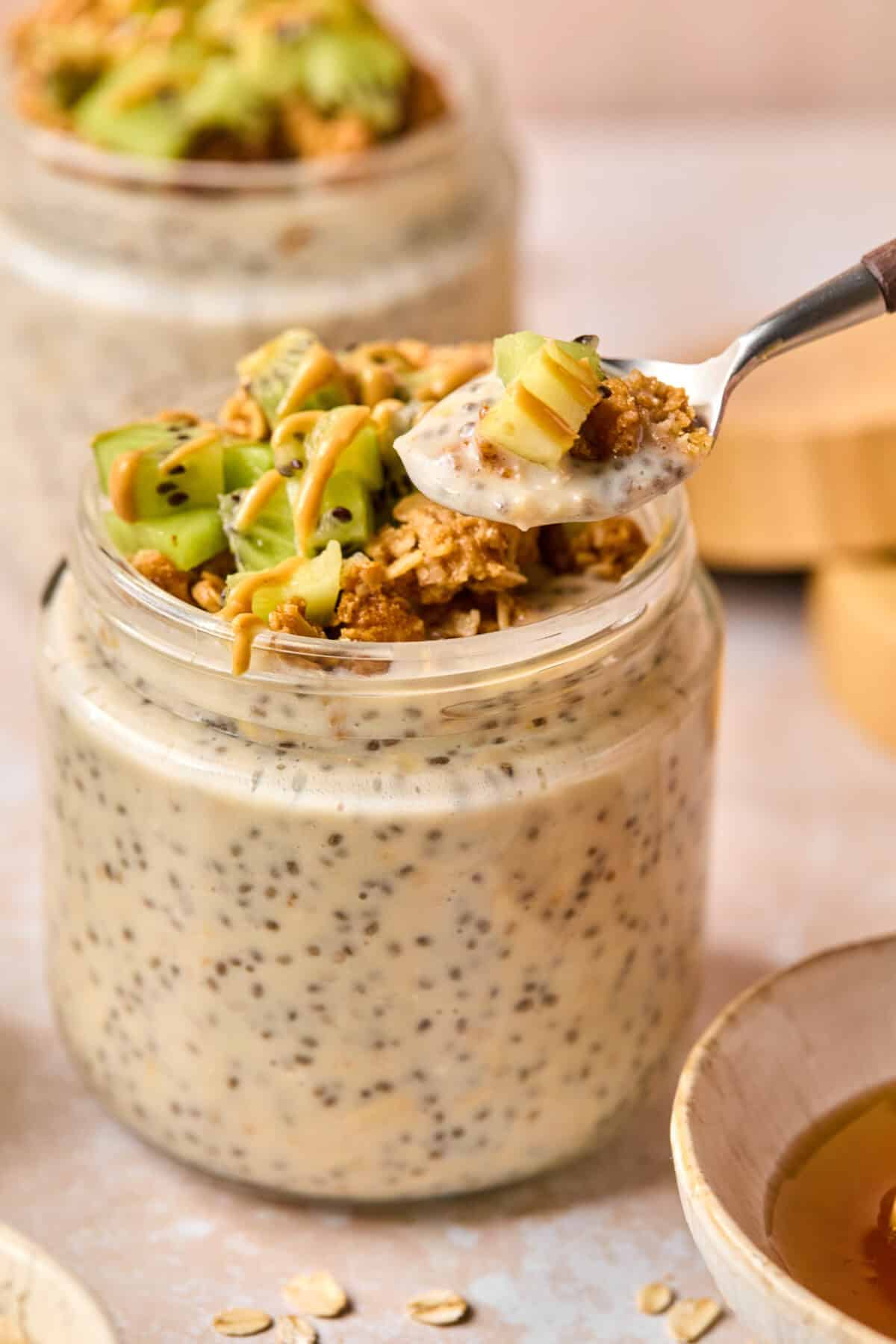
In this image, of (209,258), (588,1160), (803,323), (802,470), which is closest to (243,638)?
(803,323)

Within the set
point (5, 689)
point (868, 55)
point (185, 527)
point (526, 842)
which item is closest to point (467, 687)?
point (526, 842)

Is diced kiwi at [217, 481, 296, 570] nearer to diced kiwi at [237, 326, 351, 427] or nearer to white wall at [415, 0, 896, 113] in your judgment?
diced kiwi at [237, 326, 351, 427]

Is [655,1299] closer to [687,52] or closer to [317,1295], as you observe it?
[317,1295]

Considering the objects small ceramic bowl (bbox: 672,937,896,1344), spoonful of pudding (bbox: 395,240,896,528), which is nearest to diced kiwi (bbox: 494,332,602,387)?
spoonful of pudding (bbox: 395,240,896,528)

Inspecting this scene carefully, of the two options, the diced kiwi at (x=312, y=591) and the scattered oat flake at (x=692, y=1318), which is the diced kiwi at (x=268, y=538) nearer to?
the diced kiwi at (x=312, y=591)

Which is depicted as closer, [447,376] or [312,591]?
[312,591]

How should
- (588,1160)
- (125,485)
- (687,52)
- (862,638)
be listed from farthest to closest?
(687,52) < (862,638) < (588,1160) < (125,485)

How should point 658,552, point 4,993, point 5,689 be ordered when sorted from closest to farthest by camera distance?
point 658,552 → point 4,993 → point 5,689

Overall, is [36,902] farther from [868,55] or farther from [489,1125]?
[868,55]

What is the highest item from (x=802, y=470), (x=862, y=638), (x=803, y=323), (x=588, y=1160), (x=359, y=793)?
(x=803, y=323)
